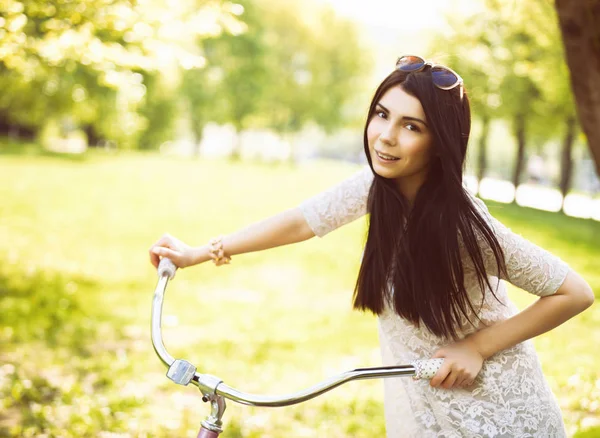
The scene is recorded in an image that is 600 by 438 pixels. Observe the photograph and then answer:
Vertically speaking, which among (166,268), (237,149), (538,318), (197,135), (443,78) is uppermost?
(443,78)

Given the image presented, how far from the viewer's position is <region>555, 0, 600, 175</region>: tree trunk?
3699 millimetres

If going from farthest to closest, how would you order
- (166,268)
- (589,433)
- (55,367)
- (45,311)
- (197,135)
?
1. (197,135)
2. (45,311)
3. (55,367)
4. (589,433)
5. (166,268)

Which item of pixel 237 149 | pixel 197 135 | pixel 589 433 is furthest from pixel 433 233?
pixel 197 135

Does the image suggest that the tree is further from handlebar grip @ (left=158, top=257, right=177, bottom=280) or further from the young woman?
the young woman

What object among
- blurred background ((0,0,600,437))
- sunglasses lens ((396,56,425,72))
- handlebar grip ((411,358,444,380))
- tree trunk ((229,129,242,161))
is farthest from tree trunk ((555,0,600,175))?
tree trunk ((229,129,242,161))

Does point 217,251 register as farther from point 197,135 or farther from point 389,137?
point 197,135

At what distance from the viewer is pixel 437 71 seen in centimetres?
213

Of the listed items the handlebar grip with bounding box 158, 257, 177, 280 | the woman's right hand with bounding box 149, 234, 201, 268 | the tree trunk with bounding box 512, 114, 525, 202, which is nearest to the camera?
the handlebar grip with bounding box 158, 257, 177, 280

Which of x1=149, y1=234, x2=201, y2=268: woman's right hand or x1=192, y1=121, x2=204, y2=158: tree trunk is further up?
x1=149, y1=234, x2=201, y2=268: woman's right hand

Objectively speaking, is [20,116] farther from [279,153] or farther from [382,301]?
[382,301]

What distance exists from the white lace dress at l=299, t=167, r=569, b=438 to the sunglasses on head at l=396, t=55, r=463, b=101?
1.24 feet

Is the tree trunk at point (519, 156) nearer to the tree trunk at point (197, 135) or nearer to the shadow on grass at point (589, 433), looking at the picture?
the shadow on grass at point (589, 433)

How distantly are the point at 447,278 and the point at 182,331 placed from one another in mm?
6624

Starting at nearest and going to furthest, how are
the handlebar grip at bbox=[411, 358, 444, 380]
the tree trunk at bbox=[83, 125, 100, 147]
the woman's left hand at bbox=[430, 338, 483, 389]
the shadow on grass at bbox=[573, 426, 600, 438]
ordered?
the handlebar grip at bbox=[411, 358, 444, 380], the woman's left hand at bbox=[430, 338, 483, 389], the shadow on grass at bbox=[573, 426, 600, 438], the tree trunk at bbox=[83, 125, 100, 147]
